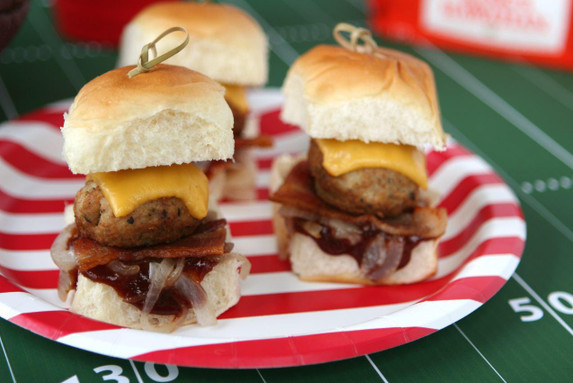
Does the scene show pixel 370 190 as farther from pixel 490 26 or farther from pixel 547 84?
pixel 490 26

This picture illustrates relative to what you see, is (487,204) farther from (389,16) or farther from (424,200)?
(389,16)

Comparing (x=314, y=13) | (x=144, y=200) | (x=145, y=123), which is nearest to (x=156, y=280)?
(x=144, y=200)

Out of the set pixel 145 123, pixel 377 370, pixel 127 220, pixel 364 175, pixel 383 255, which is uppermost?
pixel 145 123

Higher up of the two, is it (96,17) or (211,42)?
(211,42)

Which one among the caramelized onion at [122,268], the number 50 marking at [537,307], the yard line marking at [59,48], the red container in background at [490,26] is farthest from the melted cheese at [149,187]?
the red container in background at [490,26]

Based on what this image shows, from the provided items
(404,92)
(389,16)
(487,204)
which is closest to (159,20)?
(404,92)

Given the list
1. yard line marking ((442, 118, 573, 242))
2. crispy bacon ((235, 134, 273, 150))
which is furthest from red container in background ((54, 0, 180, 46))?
yard line marking ((442, 118, 573, 242))
